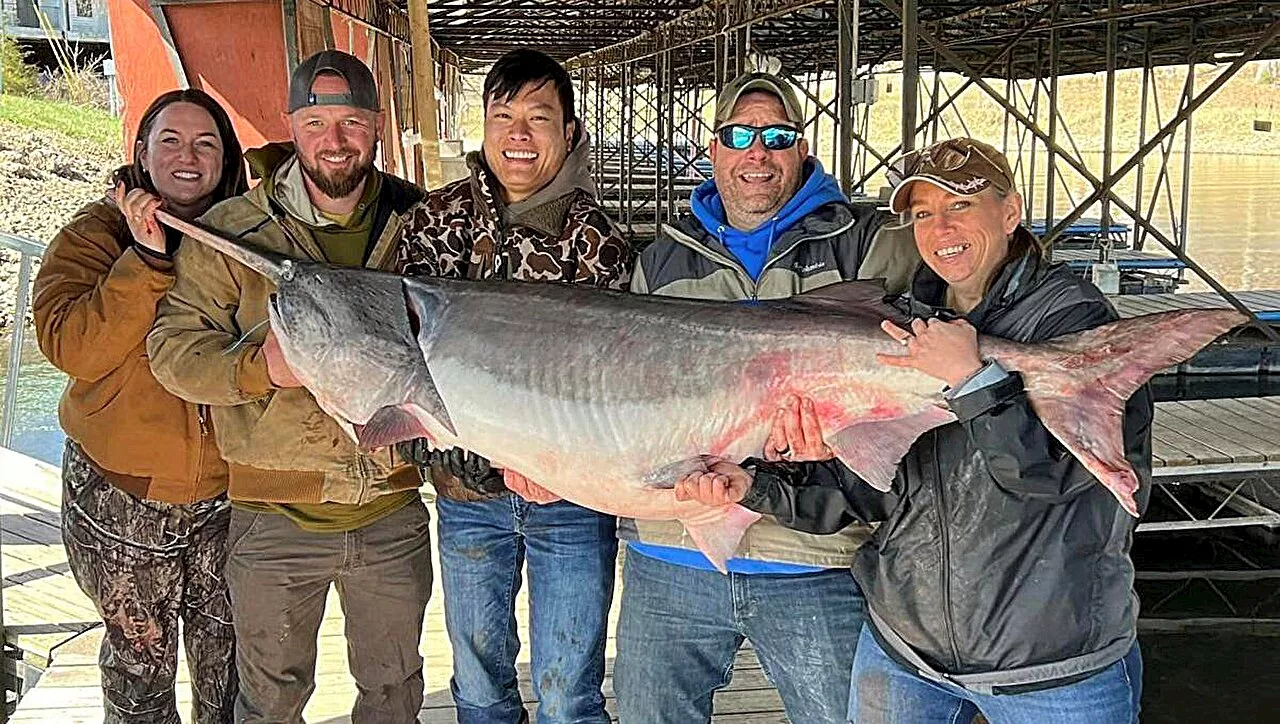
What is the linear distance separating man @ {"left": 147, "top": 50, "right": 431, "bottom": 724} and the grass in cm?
2288

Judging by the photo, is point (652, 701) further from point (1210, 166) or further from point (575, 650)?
point (1210, 166)

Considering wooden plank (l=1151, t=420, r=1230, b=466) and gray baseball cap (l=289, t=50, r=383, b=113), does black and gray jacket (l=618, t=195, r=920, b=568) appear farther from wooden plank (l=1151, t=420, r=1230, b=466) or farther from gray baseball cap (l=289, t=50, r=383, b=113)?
wooden plank (l=1151, t=420, r=1230, b=466)

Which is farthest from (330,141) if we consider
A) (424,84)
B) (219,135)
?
(424,84)

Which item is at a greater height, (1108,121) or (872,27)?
(872,27)

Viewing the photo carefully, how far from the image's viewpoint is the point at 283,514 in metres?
3.17

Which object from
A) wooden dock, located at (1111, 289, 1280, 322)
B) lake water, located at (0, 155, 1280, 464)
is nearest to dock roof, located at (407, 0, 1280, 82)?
wooden dock, located at (1111, 289, 1280, 322)

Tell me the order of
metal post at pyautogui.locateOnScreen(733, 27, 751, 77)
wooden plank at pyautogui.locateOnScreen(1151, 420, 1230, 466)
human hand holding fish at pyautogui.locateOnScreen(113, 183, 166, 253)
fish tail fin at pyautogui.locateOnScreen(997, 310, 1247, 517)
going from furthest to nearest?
metal post at pyautogui.locateOnScreen(733, 27, 751, 77) < wooden plank at pyautogui.locateOnScreen(1151, 420, 1230, 466) < human hand holding fish at pyautogui.locateOnScreen(113, 183, 166, 253) < fish tail fin at pyautogui.locateOnScreen(997, 310, 1247, 517)

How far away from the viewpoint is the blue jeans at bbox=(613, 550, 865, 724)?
114 inches

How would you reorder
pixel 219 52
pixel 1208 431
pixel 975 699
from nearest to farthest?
pixel 975 699
pixel 219 52
pixel 1208 431

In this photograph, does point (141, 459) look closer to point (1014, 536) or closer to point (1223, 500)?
point (1014, 536)

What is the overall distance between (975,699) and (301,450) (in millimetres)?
1827

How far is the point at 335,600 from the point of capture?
18.0 ft

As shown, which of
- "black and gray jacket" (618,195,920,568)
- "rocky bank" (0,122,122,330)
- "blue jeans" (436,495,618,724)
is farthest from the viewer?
"rocky bank" (0,122,122,330)

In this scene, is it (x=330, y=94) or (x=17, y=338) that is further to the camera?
(x=17, y=338)
